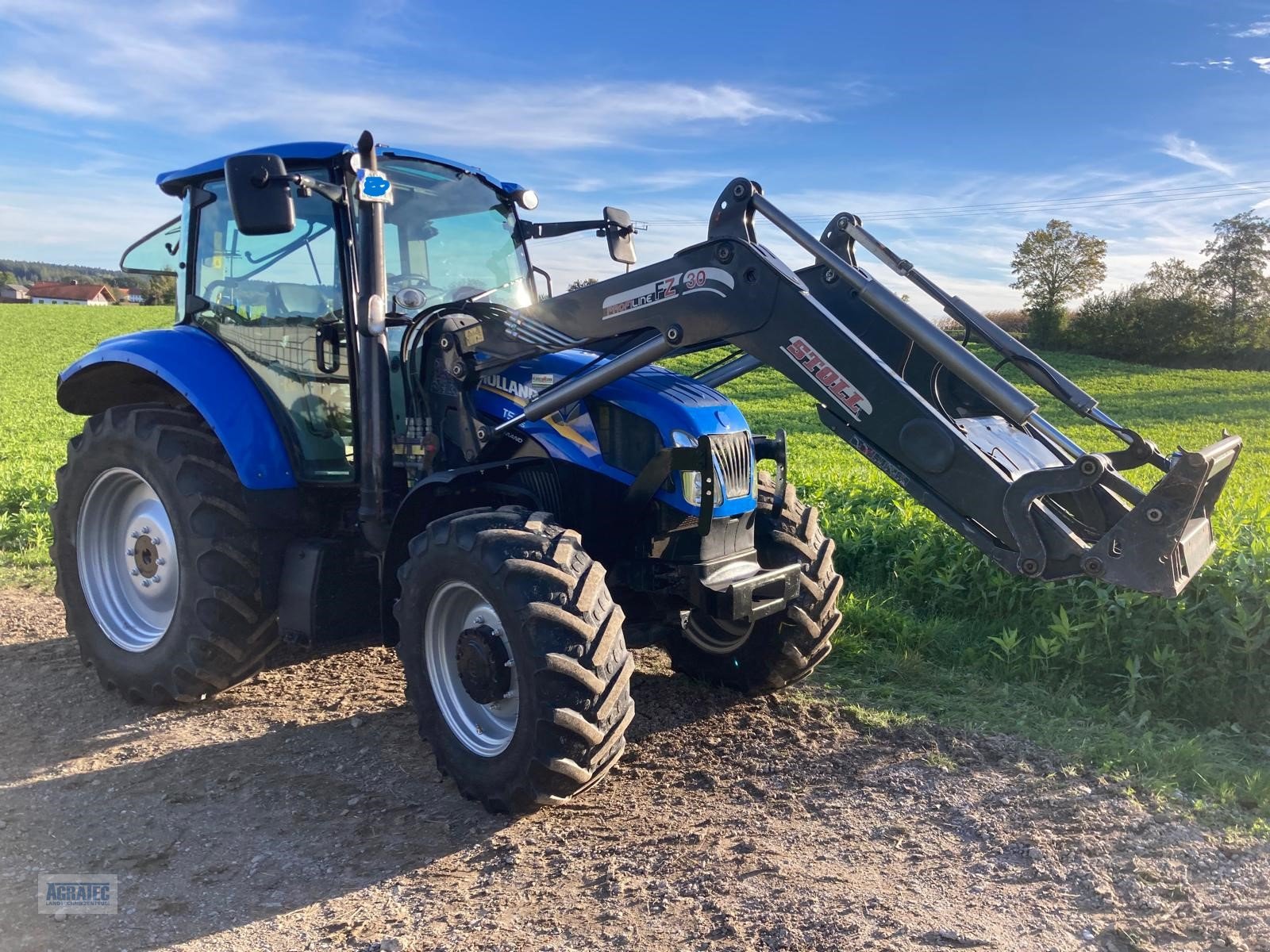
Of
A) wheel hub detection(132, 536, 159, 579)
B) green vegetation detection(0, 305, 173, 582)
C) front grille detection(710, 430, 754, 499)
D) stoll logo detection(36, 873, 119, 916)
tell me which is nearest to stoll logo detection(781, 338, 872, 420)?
front grille detection(710, 430, 754, 499)

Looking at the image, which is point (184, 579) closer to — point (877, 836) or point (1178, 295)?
point (877, 836)

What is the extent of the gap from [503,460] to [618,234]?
5.52 ft

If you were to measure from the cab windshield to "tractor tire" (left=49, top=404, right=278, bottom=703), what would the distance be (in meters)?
1.28

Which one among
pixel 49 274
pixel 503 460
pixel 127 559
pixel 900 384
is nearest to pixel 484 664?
pixel 503 460

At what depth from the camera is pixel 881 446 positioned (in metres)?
3.34

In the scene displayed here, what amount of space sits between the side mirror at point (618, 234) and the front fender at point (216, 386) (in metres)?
1.98

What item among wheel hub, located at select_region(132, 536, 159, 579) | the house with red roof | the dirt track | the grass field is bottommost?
the dirt track

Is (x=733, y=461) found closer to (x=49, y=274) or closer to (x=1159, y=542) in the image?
(x=1159, y=542)

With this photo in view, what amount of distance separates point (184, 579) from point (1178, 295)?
48.7m

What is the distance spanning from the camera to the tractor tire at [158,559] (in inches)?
169

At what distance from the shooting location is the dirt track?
281 centimetres

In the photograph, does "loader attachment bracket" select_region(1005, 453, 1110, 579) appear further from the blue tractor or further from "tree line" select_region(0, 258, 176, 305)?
"tree line" select_region(0, 258, 176, 305)

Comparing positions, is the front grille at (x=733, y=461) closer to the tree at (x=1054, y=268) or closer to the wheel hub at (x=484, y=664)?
the wheel hub at (x=484, y=664)

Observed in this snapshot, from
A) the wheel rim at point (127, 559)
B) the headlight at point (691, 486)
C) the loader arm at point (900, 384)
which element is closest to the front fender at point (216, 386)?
the wheel rim at point (127, 559)
